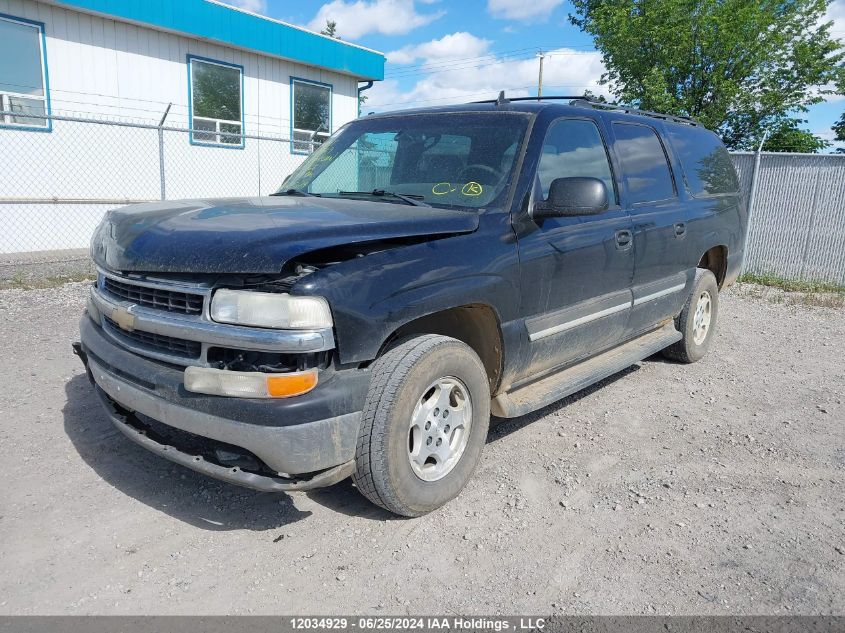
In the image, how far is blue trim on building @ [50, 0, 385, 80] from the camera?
10953 millimetres

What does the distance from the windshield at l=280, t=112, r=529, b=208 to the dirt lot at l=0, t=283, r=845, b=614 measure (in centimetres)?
163

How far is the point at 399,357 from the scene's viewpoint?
2.86 meters

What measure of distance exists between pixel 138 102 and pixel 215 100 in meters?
1.69

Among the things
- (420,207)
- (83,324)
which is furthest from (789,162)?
(83,324)

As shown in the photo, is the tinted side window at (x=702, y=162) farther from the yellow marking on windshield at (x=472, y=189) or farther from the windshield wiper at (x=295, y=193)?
the windshield wiper at (x=295, y=193)

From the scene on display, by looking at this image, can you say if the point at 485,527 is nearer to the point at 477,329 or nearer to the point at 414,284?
the point at 477,329

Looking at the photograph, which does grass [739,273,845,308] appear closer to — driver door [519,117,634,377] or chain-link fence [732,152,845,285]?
chain-link fence [732,152,845,285]

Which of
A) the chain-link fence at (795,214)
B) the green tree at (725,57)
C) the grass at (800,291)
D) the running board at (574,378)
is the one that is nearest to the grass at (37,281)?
the running board at (574,378)

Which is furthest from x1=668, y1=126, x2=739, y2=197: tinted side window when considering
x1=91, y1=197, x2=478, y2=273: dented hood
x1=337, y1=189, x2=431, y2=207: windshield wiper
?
x1=91, y1=197, x2=478, y2=273: dented hood

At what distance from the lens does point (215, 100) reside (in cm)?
1294

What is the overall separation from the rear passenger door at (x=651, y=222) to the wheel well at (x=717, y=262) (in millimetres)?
913

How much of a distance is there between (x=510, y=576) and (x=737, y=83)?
644 inches

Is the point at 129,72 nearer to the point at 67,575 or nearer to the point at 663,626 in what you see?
the point at 67,575

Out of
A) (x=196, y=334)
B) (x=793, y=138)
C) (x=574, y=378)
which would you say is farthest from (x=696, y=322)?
(x=793, y=138)
